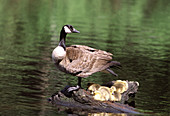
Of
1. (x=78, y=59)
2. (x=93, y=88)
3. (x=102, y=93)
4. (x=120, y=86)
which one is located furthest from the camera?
(x=120, y=86)

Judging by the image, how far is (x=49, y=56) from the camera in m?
20.3

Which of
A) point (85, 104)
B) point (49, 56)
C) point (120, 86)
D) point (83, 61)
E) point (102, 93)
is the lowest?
point (85, 104)

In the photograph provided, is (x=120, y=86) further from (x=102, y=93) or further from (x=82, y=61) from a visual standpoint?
(x=82, y=61)

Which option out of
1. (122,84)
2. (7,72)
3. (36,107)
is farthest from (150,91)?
(7,72)

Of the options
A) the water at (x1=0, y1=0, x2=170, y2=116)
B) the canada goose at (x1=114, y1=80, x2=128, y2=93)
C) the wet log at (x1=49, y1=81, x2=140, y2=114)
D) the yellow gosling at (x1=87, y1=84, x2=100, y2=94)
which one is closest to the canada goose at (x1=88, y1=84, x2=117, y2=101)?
the yellow gosling at (x1=87, y1=84, x2=100, y2=94)

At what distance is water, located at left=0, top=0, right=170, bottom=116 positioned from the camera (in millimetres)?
12578

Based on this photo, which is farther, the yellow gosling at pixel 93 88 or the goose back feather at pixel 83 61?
the yellow gosling at pixel 93 88

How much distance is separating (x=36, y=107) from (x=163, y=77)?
283 inches

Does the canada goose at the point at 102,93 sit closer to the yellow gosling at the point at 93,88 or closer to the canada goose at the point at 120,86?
the yellow gosling at the point at 93,88

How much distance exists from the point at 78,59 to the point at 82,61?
145 millimetres

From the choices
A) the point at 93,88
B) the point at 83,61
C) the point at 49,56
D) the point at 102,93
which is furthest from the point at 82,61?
the point at 49,56

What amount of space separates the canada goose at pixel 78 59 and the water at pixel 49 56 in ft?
4.52

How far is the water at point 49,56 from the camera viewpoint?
1258 centimetres

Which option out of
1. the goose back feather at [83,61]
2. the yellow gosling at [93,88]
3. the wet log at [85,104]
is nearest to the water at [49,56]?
the wet log at [85,104]
